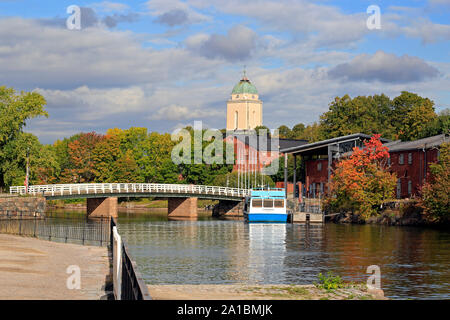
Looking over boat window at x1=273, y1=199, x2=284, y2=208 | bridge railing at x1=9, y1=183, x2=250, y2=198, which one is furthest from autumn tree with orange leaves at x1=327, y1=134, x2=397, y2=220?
bridge railing at x1=9, y1=183, x2=250, y2=198

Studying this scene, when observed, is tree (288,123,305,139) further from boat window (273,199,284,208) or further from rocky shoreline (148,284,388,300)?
rocky shoreline (148,284,388,300)

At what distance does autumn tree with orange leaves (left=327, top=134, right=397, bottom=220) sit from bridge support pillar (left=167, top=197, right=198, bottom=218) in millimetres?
21527

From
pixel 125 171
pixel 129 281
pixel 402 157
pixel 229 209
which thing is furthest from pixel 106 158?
pixel 129 281

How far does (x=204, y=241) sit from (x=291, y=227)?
2046 centimetres

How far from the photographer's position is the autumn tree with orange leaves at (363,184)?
2933 inches

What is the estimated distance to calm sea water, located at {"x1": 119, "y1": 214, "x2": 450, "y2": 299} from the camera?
30.2 metres

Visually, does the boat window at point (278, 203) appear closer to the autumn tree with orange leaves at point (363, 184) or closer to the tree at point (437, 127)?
the autumn tree with orange leaves at point (363, 184)

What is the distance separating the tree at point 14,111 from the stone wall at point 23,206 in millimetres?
8454

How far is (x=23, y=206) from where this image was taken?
76188 mm

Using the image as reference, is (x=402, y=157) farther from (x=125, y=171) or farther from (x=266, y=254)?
(x=125, y=171)

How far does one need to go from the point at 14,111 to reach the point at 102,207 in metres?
16.7

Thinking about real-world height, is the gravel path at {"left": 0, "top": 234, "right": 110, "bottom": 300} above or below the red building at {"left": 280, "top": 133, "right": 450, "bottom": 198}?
below

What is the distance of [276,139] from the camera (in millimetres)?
152375

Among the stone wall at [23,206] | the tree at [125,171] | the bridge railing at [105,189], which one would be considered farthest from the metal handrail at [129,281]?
the tree at [125,171]
